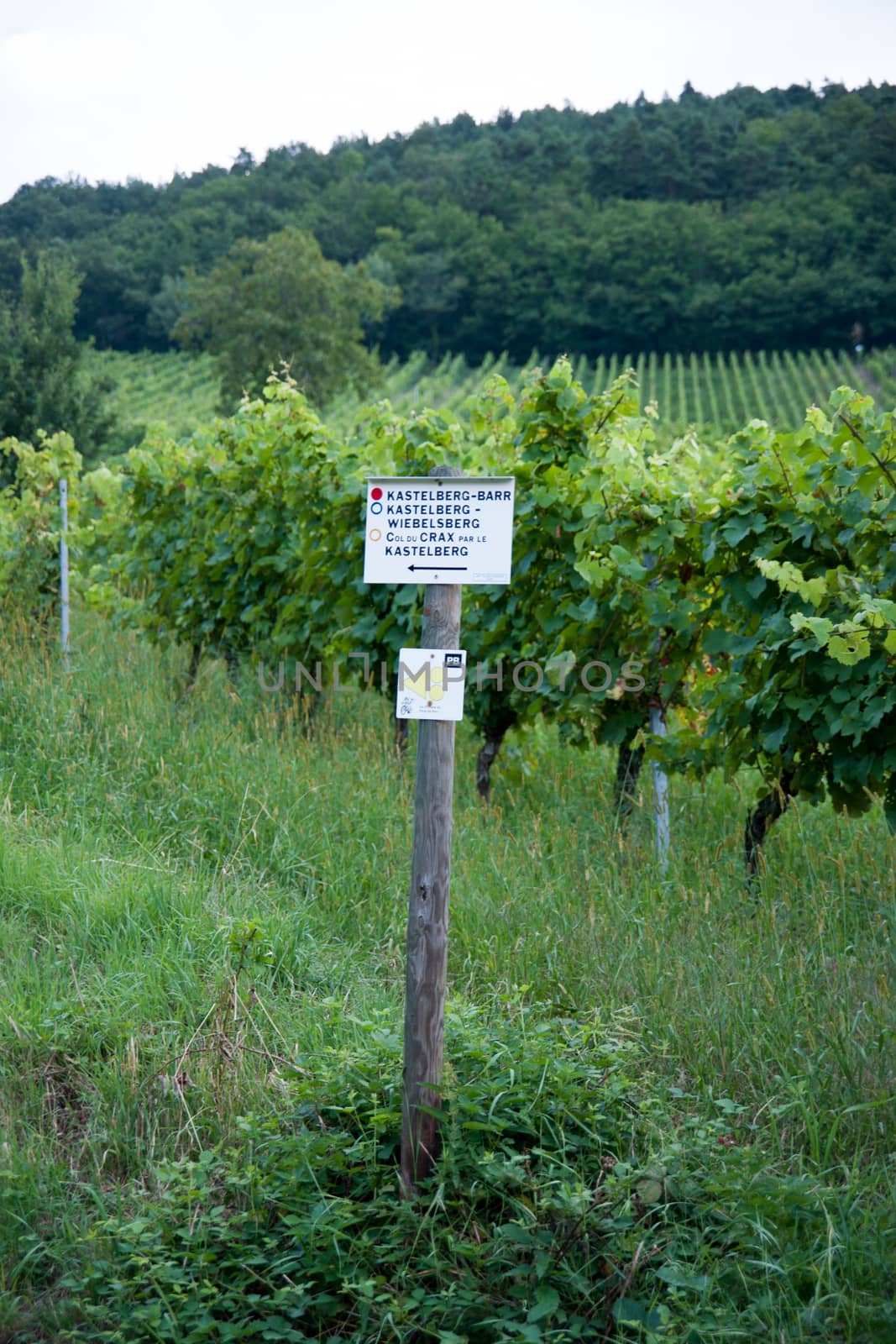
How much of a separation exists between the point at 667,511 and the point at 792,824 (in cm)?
166

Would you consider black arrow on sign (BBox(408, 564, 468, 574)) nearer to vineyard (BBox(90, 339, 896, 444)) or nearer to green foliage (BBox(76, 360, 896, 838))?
green foliage (BBox(76, 360, 896, 838))

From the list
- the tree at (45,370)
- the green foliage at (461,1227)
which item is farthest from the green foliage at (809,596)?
the tree at (45,370)

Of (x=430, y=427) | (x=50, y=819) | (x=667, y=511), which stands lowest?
(x=50, y=819)

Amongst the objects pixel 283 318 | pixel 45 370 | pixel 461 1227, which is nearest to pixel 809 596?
pixel 461 1227

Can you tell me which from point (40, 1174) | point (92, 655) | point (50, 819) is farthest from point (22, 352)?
point (40, 1174)

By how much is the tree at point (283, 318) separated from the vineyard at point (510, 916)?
122 feet

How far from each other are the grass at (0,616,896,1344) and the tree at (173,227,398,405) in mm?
39069

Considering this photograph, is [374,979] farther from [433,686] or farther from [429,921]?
[433,686]

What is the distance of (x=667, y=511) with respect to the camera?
5.02m

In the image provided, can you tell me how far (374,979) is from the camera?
11.7 feet

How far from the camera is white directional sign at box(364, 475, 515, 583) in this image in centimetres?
273

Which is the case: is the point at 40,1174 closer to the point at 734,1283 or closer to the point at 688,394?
the point at 734,1283

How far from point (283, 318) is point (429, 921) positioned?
43.9 meters

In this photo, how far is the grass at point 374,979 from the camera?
2.43 metres
